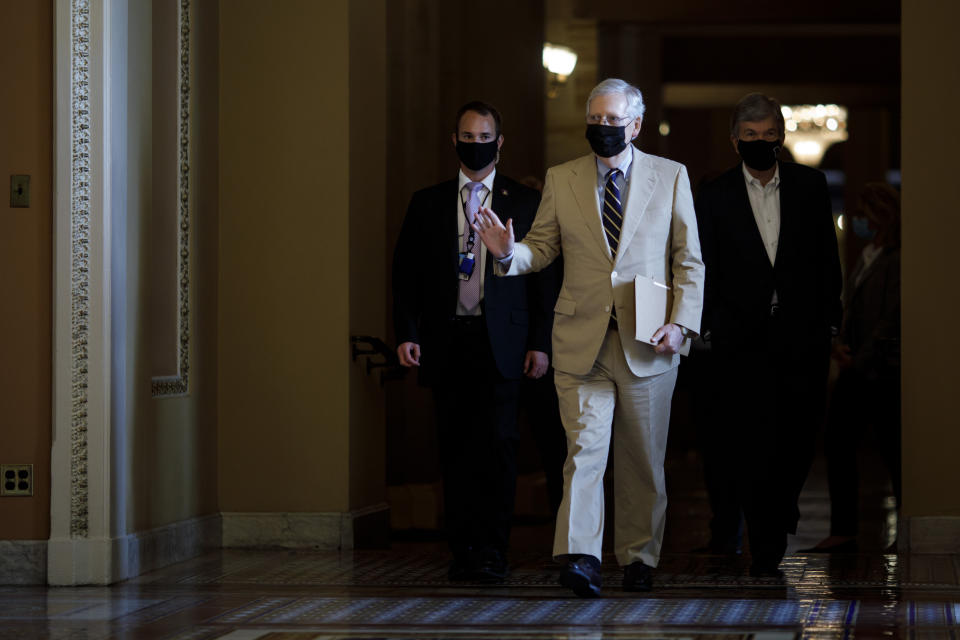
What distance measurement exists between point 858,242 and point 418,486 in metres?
13.8

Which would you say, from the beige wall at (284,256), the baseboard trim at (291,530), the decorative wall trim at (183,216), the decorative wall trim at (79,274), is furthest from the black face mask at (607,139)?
the baseboard trim at (291,530)

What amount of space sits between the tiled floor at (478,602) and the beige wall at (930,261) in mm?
428

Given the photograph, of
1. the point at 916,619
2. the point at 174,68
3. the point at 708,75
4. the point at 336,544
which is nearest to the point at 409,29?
the point at 174,68

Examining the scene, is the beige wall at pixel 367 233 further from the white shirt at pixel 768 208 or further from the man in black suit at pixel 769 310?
the white shirt at pixel 768 208

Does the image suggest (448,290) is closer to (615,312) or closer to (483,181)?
(483,181)

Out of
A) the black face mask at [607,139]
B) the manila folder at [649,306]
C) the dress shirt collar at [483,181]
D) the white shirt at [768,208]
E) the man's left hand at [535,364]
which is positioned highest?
the black face mask at [607,139]

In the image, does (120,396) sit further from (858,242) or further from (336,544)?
(858,242)

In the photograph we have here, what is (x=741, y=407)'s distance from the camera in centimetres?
584

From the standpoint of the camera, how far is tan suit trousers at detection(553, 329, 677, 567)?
5.20m

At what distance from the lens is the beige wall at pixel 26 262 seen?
234 inches

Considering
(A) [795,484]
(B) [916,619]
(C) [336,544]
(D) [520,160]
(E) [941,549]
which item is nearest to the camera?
(B) [916,619]

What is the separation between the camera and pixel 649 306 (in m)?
5.27

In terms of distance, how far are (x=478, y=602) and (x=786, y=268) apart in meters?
1.72

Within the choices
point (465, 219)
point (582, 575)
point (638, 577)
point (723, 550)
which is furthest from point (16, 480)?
point (723, 550)
